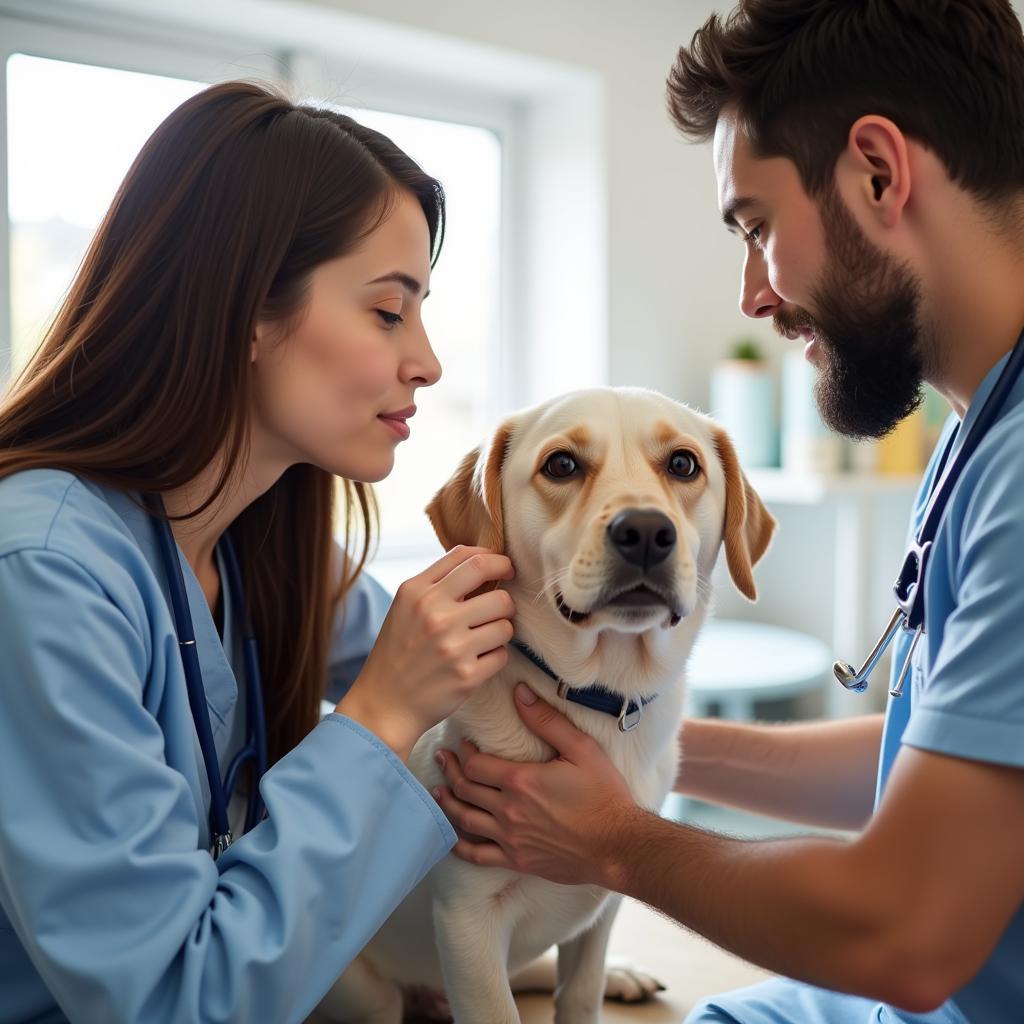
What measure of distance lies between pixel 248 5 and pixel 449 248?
3.33 ft

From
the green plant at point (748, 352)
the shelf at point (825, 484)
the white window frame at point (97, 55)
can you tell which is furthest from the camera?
the green plant at point (748, 352)

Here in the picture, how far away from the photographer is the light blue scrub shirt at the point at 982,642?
2.94 ft

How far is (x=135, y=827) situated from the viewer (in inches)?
37.5

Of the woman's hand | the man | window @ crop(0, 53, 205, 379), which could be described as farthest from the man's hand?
window @ crop(0, 53, 205, 379)

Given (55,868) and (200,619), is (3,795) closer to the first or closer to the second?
(55,868)

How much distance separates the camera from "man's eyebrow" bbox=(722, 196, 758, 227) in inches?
49.5

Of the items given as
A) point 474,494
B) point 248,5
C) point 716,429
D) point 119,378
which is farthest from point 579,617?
point 248,5

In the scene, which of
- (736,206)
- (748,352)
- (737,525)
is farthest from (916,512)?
(748,352)

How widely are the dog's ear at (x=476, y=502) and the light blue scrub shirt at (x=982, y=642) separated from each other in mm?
526

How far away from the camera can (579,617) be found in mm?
1251

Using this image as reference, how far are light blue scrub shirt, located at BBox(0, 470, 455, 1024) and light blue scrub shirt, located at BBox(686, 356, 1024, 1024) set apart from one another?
535 mm

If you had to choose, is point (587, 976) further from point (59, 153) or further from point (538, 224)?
point (538, 224)

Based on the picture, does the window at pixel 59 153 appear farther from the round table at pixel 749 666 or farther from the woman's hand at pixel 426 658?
the round table at pixel 749 666

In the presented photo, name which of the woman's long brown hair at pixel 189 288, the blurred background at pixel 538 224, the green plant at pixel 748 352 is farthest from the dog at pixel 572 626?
the green plant at pixel 748 352
